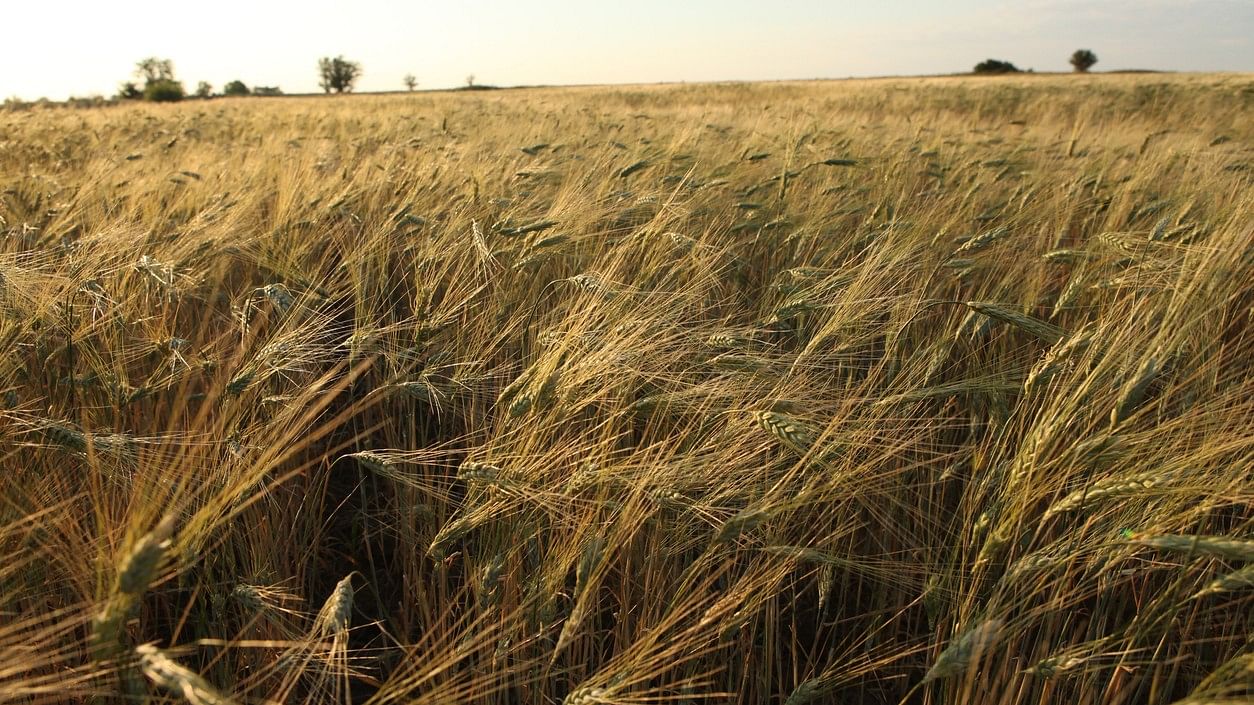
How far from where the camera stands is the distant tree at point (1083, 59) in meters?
50.3

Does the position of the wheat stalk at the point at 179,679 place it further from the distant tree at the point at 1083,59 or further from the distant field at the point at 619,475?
the distant tree at the point at 1083,59

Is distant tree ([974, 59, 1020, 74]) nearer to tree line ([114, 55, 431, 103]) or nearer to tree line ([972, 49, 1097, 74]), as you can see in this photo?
tree line ([972, 49, 1097, 74])

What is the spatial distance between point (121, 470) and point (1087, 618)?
1.73 m

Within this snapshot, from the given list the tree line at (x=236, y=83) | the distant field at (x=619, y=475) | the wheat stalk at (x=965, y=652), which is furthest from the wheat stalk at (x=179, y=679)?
the tree line at (x=236, y=83)

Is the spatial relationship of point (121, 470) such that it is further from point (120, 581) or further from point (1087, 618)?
point (1087, 618)

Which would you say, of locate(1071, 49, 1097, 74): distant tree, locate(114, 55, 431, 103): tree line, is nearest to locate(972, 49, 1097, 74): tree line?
locate(1071, 49, 1097, 74): distant tree

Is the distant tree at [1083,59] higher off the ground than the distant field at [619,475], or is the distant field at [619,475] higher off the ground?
the distant tree at [1083,59]

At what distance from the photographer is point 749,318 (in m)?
1.94

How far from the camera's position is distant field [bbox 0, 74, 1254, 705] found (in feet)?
3.22

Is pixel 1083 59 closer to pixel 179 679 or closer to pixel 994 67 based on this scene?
pixel 994 67

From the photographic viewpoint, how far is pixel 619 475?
43.5 inches

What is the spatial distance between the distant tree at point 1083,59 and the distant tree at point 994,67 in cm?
939

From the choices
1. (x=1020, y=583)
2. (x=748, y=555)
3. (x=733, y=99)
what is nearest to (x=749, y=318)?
(x=748, y=555)

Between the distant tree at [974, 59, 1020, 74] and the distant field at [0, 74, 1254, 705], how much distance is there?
51.0 meters
